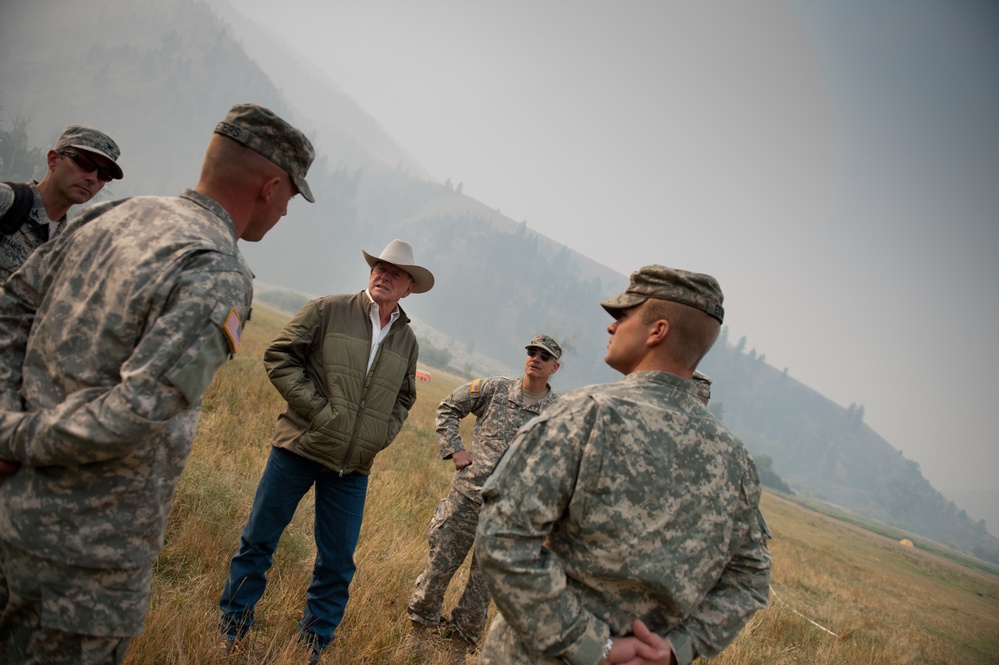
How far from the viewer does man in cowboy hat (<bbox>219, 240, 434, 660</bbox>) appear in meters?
3.31

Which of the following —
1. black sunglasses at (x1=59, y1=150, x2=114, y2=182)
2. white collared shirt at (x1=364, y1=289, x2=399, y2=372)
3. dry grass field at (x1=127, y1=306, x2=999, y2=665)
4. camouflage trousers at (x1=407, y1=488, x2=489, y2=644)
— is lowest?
dry grass field at (x1=127, y1=306, x2=999, y2=665)

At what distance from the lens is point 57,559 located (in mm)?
1617

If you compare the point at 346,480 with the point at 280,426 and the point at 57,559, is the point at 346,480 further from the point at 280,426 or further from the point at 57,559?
the point at 57,559

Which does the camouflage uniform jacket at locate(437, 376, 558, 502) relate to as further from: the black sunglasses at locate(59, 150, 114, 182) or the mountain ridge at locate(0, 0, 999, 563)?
the mountain ridge at locate(0, 0, 999, 563)

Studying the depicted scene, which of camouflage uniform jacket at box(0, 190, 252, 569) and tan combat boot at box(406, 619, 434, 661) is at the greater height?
camouflage uniform jacket at box(0, 190, 252, 569)

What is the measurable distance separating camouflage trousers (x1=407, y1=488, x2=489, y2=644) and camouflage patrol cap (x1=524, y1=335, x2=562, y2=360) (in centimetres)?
141

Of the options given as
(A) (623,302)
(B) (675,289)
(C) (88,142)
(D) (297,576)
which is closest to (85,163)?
(C) (88,142)

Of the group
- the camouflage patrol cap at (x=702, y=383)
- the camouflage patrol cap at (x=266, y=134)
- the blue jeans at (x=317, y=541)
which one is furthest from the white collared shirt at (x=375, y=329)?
the camouflage patrol cap at (x=702, y=383)

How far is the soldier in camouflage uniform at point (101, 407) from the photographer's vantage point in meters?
1.57

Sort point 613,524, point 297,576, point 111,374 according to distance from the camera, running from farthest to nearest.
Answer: point 297,576 < point 613,524 < point 111,374

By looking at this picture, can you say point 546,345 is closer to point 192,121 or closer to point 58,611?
point 58,611

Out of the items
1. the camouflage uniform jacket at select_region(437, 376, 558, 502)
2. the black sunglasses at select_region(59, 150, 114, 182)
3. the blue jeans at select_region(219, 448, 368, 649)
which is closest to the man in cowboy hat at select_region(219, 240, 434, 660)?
the blue jeans at select_region(219, 448, 368, 649)

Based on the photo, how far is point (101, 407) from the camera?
153 cm

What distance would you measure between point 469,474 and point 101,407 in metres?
3.10
